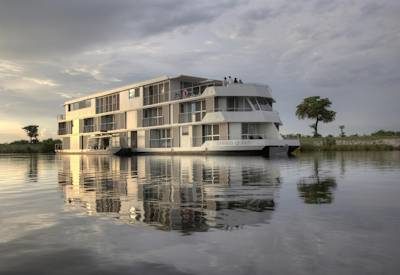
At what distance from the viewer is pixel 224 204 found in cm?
855

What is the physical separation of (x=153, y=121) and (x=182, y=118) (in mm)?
5396

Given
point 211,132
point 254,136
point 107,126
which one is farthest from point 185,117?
point 107,126

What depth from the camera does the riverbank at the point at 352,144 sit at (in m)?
56.2

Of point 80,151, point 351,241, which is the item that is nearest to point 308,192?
point 351,241

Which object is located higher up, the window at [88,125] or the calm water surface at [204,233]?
the window at [88,125]

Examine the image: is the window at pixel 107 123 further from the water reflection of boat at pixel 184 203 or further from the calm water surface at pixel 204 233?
the calm water surface at pixel 204 233

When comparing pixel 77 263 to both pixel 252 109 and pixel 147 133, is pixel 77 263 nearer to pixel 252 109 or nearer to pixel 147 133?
pixel 252 109

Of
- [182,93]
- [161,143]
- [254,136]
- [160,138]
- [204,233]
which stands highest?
[182,93]

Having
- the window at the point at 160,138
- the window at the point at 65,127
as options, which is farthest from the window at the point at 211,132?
the window at the point at 65,127

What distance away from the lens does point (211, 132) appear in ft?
142

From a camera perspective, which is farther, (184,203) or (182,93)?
(182,93)

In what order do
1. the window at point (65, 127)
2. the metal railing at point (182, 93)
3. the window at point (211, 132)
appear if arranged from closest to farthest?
the window at point (211, 132) → the metal railing at point (182, 93) → the window at point (65, 127)

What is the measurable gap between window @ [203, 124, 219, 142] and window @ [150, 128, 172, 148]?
19.2 ft

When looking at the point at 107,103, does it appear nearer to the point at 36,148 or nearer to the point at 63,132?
the point at 63,132
